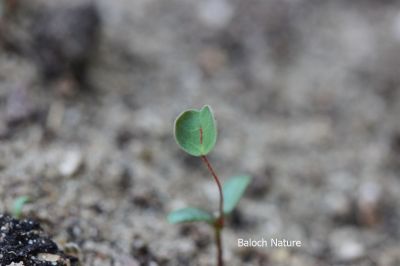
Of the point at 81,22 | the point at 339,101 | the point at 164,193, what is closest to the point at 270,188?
the point at 164,193

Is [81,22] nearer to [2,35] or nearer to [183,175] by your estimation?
[2,35]

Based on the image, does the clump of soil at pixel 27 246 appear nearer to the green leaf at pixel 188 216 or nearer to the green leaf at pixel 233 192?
the green leaf at pixel 188 216

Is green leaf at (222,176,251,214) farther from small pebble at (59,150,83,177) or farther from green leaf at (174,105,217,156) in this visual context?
small pebble at (59,150,83,177)

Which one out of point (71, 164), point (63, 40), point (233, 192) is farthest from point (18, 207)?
point (63, 40)

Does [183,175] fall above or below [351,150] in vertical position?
below

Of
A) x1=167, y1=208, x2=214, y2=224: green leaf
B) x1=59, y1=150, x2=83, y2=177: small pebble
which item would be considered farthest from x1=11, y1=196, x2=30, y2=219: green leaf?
x1=167, y1=208, x2=214, y2=224: green leaf
